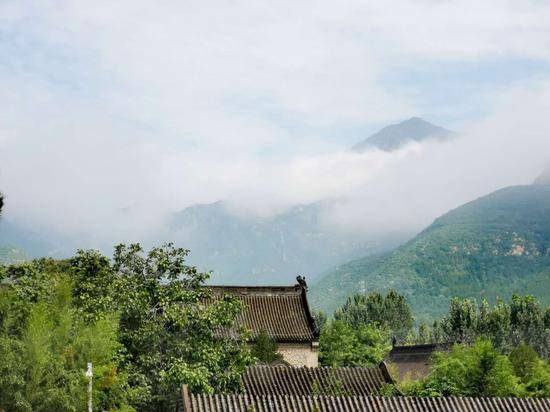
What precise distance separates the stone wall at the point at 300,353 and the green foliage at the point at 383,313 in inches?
3115

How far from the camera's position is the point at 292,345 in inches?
2579

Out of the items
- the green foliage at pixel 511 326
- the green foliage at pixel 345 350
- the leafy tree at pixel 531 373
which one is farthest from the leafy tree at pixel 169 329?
the green foliage at pixel 511 326

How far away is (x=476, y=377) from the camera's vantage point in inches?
1773

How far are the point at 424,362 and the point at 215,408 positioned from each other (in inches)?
2103

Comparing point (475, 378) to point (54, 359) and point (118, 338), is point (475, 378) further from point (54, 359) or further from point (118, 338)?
point (54, 359)

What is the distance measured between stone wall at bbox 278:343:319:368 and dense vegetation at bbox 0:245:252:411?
26097 millimetres

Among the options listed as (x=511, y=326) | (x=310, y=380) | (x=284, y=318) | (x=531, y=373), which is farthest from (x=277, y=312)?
(x=511, y=326)

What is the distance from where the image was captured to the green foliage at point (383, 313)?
14550 centimetres

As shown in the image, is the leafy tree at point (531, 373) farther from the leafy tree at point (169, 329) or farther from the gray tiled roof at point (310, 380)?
the leafy tree at point (169, 329)

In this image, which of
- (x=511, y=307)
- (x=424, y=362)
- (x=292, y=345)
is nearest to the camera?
(x=292, y=345)

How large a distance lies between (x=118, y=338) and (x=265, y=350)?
24920mm

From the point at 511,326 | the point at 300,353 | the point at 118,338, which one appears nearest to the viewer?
the point at 118,338

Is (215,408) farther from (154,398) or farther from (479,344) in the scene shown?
(479,344)

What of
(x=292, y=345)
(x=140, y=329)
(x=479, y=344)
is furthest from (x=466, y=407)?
(x=292, y=345)
